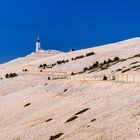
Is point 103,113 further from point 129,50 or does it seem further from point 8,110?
point 129,50

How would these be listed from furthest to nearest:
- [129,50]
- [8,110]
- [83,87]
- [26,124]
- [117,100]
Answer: [129,50] < [8,110] < [83,87] < [26,124] < [117,100]

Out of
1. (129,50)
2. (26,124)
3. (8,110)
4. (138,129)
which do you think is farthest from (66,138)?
(129,50)

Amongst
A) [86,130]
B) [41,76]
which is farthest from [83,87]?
[41,76]

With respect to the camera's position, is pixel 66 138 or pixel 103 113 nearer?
pixel 66 138

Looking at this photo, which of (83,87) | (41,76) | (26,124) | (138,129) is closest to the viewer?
(138,129)

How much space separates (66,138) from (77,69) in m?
98.7

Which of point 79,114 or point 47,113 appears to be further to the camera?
point 47,113

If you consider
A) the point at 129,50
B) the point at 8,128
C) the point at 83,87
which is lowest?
the point at 8,128

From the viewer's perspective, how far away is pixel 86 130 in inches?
1471

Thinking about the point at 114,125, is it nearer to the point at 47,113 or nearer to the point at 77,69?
the point at 47,113

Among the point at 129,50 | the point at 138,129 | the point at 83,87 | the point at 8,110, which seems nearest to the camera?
the point at 138,129

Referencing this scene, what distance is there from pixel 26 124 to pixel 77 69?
83.9 metres

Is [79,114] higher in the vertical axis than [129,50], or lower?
lower

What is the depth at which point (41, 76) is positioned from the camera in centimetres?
13400
